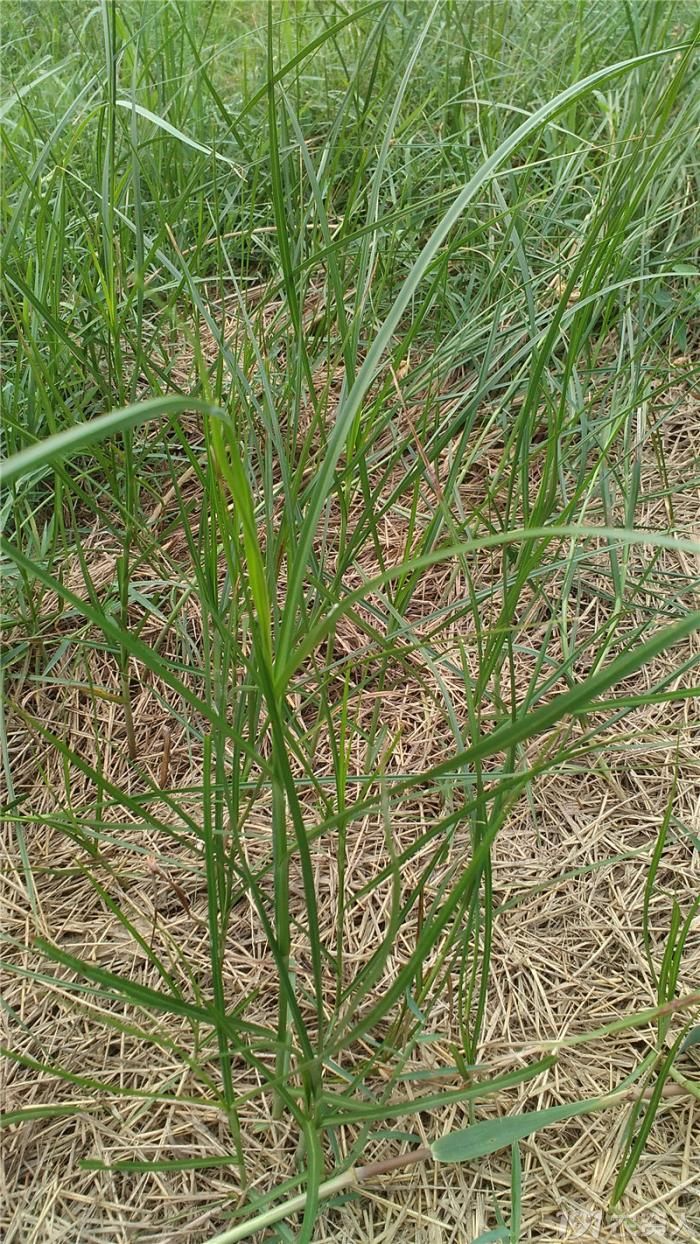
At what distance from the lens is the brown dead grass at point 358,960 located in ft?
2.67

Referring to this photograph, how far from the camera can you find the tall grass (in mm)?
762

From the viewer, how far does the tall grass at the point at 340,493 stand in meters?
0.76

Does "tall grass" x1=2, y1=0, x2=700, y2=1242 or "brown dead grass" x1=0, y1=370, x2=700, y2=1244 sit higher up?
"tall grass" x1=2, y1=0, x2=700, y2=1242

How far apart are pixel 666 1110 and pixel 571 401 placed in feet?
3.00

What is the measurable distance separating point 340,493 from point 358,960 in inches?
21.1

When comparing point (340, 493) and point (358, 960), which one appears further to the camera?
point (340, 493)

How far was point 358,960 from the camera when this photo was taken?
3.18 feet

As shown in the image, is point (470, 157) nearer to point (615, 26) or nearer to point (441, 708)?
point (615, 26)

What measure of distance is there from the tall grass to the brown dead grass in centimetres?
2

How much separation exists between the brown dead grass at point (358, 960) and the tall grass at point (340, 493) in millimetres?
16

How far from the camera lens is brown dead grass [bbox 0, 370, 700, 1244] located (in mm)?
812

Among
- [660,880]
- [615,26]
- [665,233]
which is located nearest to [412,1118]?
[660,880]

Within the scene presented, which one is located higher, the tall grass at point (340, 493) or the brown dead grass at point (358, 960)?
the tall grass at point (340, 493)

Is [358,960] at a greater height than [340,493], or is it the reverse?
[340,493]
